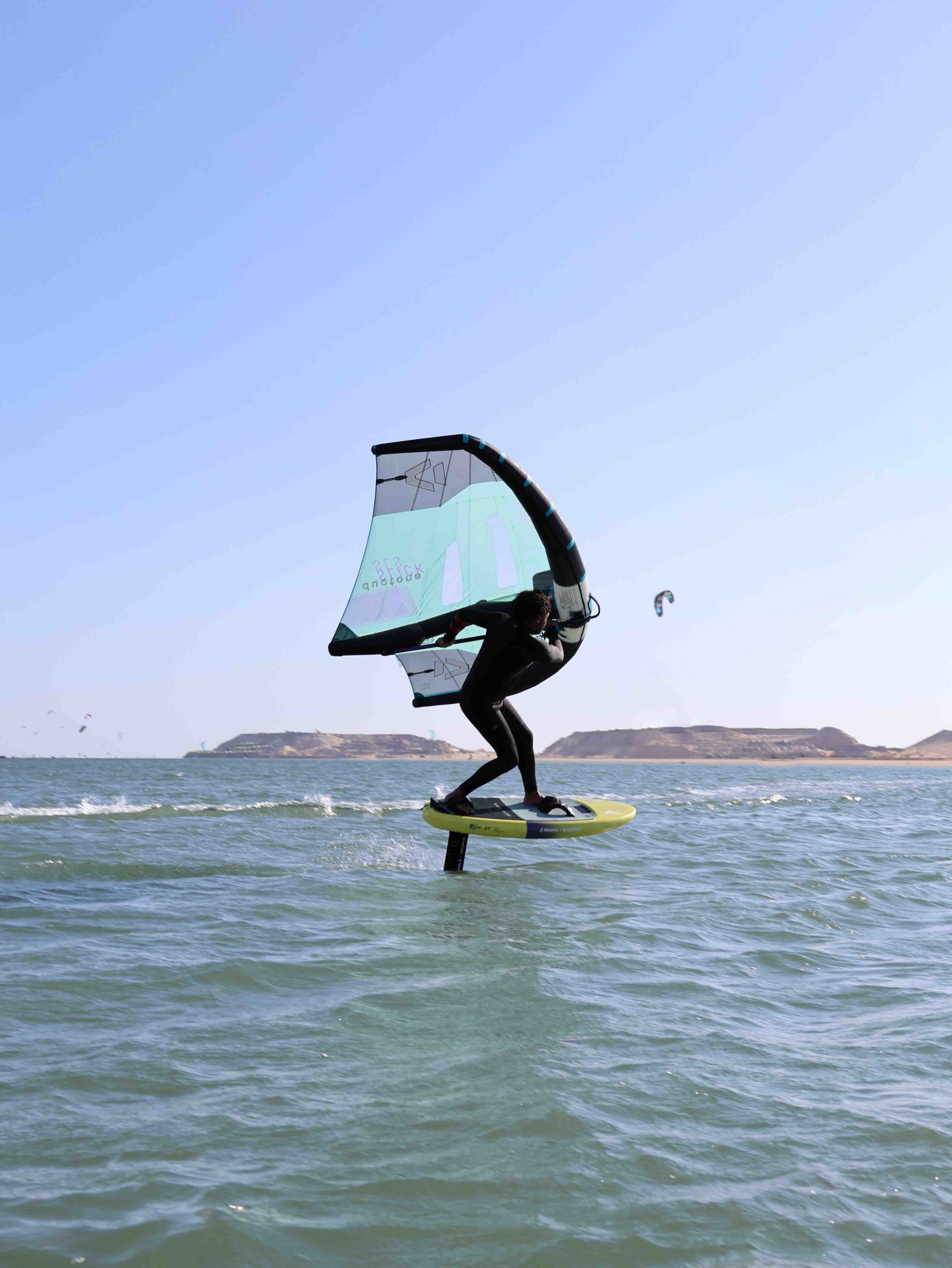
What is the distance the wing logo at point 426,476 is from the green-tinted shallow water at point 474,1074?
451 cm

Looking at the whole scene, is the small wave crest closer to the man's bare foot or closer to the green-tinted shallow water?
the green-tinted shallow water

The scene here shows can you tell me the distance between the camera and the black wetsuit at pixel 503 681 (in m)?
10.2

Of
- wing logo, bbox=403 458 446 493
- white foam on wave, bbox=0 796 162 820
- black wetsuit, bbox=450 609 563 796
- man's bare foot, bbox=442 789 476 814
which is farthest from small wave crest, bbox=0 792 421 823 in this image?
wing logo, bbox=403 458 446 493

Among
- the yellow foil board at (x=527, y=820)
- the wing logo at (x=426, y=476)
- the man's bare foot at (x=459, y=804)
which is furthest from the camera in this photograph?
the wing logo at (x=426, y=476)

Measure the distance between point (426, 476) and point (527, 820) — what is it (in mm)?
4016

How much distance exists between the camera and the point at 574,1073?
482 centimetres

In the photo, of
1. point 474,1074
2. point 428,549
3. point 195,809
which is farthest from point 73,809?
point 474,1074

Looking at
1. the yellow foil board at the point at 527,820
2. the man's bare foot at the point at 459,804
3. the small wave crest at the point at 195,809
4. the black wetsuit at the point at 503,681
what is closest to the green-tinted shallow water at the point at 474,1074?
the yellow foil board at the point at 527,820

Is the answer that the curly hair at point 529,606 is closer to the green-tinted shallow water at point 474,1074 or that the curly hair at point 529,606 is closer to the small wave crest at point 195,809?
the green-tinted shallow water at point 474,1074

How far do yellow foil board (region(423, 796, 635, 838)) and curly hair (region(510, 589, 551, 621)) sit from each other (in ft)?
6.92

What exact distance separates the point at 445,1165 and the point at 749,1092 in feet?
5.34

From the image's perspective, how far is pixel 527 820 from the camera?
10375mm

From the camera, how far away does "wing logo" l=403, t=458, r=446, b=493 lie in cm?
1139

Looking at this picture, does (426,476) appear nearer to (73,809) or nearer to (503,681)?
(503,681)
